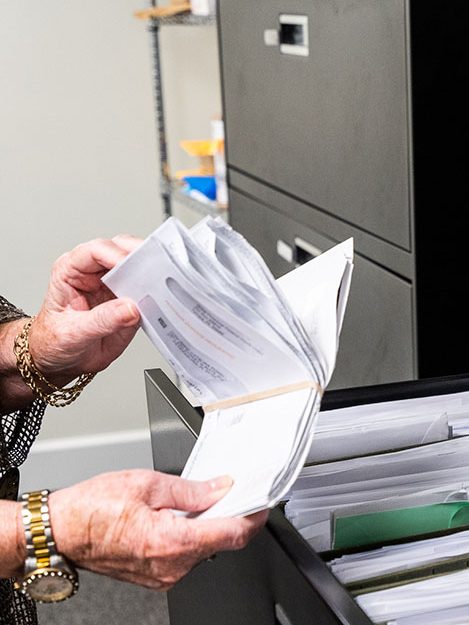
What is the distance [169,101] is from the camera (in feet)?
9.07

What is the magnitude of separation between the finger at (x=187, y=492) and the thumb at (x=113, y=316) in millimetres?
147

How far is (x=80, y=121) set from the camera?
2.70 m

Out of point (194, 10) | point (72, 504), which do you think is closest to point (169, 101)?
point (194, 10)

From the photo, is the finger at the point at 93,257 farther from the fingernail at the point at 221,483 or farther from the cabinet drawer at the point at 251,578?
the fingernail at the point at 221,483

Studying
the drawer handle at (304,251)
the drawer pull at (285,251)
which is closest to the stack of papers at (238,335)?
the drawer handle at (304,251)

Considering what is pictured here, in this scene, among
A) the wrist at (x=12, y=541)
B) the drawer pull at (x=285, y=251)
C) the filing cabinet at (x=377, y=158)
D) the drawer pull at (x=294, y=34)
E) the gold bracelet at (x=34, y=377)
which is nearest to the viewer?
the wrist at (x=12, y=541)

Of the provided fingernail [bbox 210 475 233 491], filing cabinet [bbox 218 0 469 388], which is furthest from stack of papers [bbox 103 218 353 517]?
filing cabinet [bbox 218 0 469 388]

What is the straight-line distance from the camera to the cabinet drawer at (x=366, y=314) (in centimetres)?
124

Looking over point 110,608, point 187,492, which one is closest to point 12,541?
point 187,492

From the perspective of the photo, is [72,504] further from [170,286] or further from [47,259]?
[47,259]

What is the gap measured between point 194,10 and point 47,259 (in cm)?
84

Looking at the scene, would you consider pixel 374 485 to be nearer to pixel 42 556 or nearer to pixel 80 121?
pixel 42 556

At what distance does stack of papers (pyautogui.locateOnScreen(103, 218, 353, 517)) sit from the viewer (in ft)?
2.24

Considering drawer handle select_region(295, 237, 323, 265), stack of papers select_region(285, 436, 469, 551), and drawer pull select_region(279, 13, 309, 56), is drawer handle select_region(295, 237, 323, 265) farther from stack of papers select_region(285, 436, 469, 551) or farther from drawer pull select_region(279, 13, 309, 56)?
stack of papers select_region(285, 436, 469, 551)
